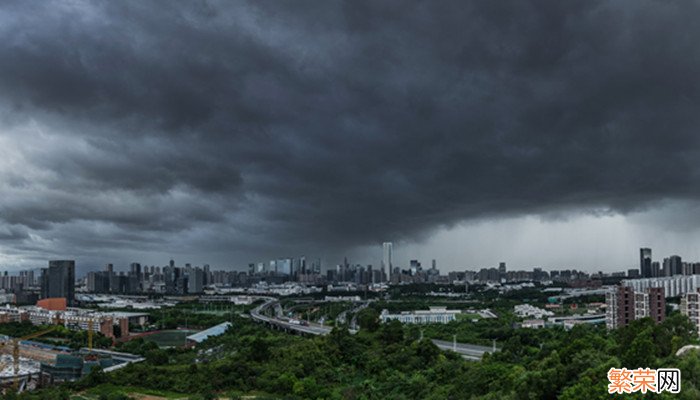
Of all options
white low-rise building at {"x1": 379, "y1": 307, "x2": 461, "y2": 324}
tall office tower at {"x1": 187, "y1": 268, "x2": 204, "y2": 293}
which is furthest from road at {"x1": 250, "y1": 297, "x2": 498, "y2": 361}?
tall office tower at {"x1": 187, "y1": 268, "x2": 204, "y2": 293}

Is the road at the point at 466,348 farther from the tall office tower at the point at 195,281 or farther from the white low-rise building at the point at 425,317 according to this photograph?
the tall office tower at the point at 195,281

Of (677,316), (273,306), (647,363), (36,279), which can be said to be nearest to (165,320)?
(273,306)

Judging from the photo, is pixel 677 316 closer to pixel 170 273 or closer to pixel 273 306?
pixel 273 306

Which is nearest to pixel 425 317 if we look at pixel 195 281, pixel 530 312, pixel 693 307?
pixel 530 312

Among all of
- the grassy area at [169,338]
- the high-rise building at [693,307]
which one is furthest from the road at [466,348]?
the grassy area at [169,338]

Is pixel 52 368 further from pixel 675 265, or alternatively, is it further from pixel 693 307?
pixel 675 265

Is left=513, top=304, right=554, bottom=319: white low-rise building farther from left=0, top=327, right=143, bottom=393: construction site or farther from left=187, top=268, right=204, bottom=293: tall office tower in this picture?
left=187, top=268, right=204, bottom=293: tall office tower
